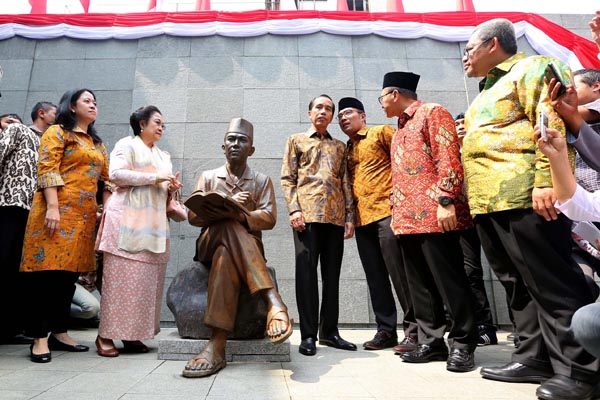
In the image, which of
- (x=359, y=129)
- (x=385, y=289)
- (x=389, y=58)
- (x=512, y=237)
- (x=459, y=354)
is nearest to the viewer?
(x=512, y=237)

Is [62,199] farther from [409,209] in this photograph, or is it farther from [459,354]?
[459,354]

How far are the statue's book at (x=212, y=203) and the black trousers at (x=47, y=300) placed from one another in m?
1.22

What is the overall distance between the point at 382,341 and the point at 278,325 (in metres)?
1.25

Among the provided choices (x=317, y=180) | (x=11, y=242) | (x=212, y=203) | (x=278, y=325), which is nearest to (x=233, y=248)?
(x=212, y=203)

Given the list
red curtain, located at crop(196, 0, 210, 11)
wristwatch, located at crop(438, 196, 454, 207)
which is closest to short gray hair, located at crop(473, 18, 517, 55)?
wristwatch, located at crop(438, 196, 454, 207)

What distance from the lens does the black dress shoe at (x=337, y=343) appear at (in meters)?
3.18

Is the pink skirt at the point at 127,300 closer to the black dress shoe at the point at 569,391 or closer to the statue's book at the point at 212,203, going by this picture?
the statue's book at the point at 212,203

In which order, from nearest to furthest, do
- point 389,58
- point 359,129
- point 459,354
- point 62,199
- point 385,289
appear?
→ point 459,354 < point 62,199 < point 385,289 < point 359,129 < point 389,58

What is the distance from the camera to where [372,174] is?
11.4 ft

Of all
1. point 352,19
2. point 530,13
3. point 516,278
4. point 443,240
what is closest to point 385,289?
point 443,240

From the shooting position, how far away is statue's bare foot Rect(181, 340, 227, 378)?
2201mm

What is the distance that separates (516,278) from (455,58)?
5039mm

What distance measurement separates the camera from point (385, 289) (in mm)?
3389

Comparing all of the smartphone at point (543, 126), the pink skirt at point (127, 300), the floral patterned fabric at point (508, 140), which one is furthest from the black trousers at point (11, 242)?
the smartphone at point (543, 126)
